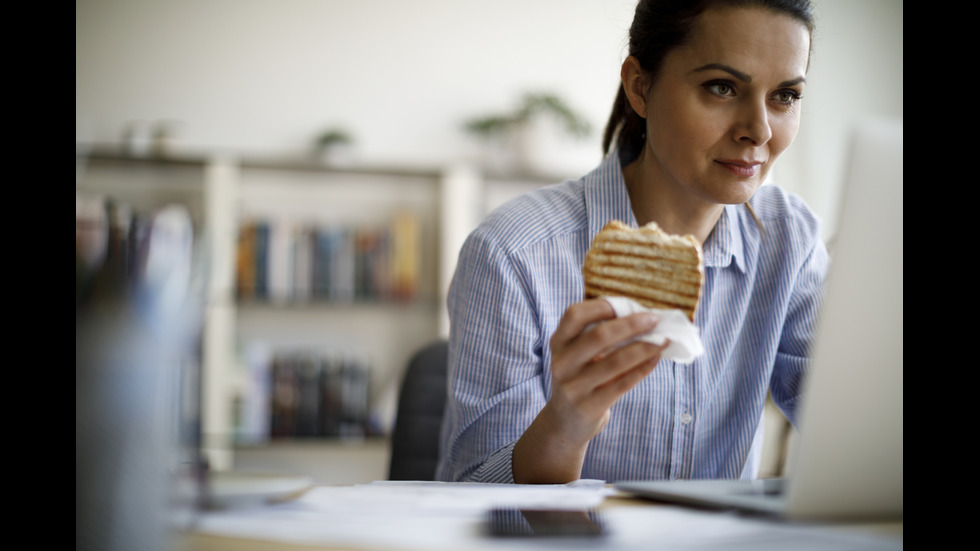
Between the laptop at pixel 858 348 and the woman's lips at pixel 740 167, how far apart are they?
0.61 meters

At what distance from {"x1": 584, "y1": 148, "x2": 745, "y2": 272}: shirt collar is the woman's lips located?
0.65ft

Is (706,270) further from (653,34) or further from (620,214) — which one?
(653,34)

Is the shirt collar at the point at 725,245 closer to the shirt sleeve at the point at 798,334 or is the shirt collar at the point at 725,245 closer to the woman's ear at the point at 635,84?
the shirt sleeve at the point at 798,334

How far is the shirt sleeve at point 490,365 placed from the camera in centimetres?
117

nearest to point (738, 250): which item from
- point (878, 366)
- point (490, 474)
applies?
point (490, 474)

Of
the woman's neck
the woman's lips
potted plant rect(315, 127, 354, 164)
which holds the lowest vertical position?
the woman's neck

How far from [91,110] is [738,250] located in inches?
114

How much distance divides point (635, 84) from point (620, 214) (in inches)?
9.5

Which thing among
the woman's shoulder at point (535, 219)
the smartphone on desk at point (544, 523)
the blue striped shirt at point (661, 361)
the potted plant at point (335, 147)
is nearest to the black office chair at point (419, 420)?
the blue striped shirt at point (661, 361)

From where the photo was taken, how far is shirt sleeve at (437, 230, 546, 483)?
1165 mm

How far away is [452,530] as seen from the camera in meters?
0.56

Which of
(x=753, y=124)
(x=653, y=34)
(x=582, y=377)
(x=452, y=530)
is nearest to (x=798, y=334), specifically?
(x=753, y=124)

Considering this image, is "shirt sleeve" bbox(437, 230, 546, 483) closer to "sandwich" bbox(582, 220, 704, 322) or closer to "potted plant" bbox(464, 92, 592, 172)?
"sandwich" bbox(582, 220, 704, 322)

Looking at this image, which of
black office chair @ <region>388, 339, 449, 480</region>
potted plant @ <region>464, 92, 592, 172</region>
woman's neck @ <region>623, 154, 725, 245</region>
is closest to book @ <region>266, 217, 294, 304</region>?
potted plant @ <region>464, 92, 592, 172</region>
